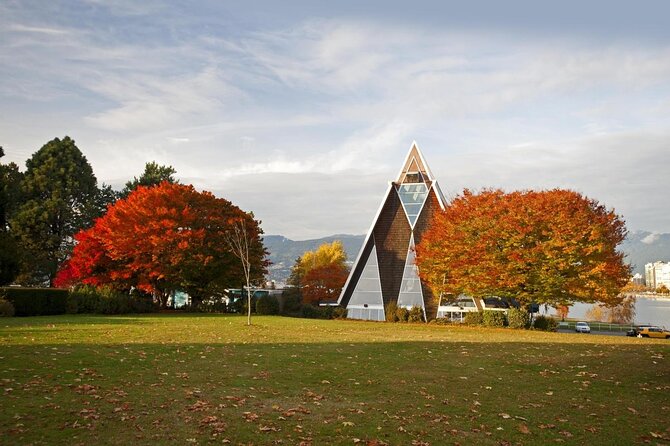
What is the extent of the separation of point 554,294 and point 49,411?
32341mm

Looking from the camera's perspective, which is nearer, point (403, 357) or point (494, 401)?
point (494, 401)

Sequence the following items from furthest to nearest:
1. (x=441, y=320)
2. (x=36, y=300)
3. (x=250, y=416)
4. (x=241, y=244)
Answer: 1. (x=441, y=320)
2. (x=241, y=244)
3. (x=36, y=300)
4. (x=250, y=416)

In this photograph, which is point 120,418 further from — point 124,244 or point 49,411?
point 124,244

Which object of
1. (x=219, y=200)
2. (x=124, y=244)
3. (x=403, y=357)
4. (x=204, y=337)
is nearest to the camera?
(x=403, y=357)

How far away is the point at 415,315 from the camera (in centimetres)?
4694

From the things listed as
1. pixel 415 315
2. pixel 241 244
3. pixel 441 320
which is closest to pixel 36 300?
pixel 241 244

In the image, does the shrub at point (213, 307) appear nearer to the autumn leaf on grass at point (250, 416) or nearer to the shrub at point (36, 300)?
the shrub at point (36, 300)

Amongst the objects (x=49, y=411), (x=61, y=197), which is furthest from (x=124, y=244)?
(x=49, y=411)

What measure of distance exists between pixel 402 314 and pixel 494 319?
31.2ft

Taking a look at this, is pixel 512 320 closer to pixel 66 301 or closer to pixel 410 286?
pixel 410 286

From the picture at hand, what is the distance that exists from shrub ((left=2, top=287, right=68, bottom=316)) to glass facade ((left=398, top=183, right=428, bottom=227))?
3043 centimetres

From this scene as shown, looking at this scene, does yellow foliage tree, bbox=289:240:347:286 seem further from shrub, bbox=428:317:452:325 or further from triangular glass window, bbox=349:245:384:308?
shrub, bbox=428:317:452:325

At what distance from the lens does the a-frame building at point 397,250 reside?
1983 inches

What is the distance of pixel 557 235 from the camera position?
111ft
